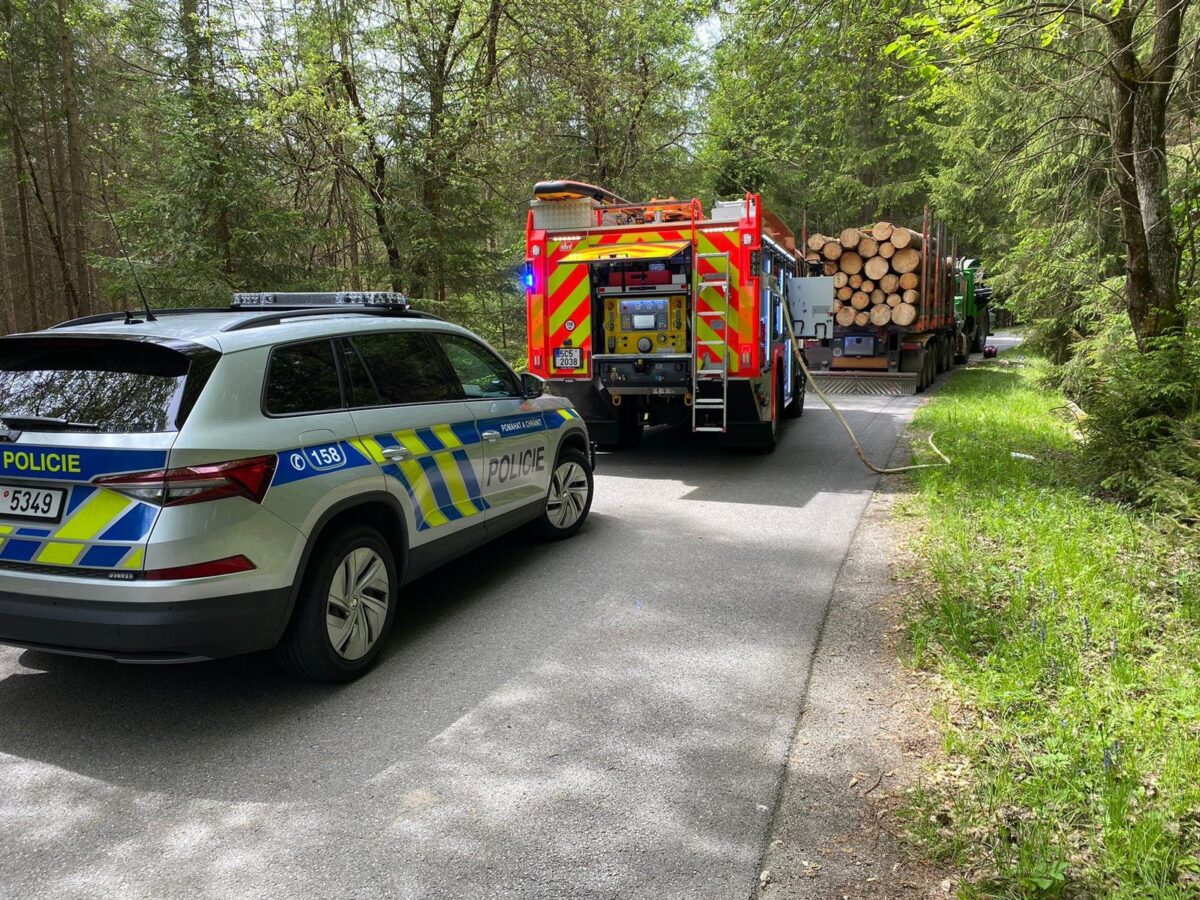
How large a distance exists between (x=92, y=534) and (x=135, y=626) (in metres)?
0.40

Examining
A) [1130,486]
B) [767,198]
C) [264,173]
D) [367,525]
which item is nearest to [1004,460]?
[1130,486]

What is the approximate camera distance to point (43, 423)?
10.5 ft

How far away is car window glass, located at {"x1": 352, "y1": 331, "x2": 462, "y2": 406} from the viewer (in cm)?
424

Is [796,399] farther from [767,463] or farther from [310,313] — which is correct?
[310,313]

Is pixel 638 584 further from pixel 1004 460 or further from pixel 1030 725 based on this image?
pixel 1004 460

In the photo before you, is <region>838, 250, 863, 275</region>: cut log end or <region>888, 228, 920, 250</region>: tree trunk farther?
<region>838, 250, 863, 275</region>: cut log end

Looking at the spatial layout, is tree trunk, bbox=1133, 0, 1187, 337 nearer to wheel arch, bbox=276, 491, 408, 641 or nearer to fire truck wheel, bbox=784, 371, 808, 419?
fire truck wheel, bbox=784, 371, 808, 419

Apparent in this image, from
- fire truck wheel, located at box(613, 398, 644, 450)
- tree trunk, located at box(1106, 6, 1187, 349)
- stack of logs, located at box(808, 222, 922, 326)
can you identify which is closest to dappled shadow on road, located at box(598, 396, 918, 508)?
fire truck wheel, located at box(613, 398, 644, 450)

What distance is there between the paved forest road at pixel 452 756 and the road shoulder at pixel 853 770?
0.09 metres

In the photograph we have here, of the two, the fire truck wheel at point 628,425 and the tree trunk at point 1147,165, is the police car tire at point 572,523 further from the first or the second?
the tree trunk at point 1147,165

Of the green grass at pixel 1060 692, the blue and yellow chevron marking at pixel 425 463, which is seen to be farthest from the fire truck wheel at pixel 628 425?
the blue and yellow chevron marking at pixel 425 463

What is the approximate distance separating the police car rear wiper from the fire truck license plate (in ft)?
20.8

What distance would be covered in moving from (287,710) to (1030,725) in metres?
3.09

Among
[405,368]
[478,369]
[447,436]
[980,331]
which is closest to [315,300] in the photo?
[405,368]
